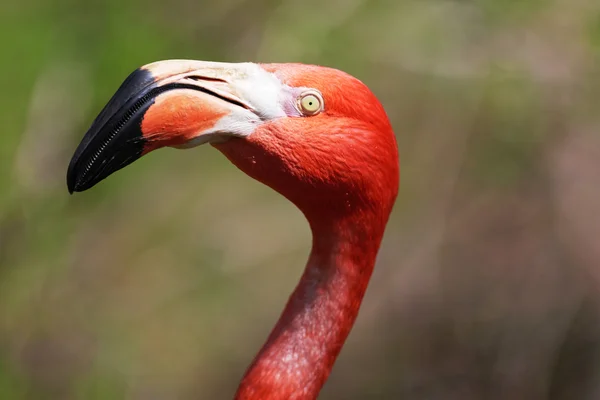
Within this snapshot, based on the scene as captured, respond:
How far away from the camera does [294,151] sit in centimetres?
153

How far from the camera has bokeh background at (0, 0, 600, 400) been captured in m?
3.40

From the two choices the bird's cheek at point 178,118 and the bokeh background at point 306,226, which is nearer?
the bird's cheek at point 178,118

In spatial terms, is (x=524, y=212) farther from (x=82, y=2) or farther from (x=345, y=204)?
(x=82, y=2)

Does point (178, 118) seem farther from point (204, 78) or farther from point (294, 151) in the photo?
point (294, 151)

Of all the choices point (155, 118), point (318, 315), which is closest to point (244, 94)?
point (155, 118)

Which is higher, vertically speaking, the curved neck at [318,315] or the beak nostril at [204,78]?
the beak nostril at [204,78]

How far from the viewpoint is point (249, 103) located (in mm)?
1511

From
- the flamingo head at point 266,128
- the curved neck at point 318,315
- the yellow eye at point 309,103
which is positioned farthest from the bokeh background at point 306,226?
the yellow eye at point 309,103

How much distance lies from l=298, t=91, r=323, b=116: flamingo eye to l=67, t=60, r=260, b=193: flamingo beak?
0.45 feet

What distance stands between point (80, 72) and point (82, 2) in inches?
22.2

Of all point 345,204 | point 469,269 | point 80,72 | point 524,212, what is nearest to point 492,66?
point 524,212

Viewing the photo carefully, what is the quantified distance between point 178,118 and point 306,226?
8.34 ft

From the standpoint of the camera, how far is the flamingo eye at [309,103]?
5.08 feet

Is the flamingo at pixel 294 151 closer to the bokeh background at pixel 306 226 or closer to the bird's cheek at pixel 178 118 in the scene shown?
the bird's cheek at pixel 178 118
